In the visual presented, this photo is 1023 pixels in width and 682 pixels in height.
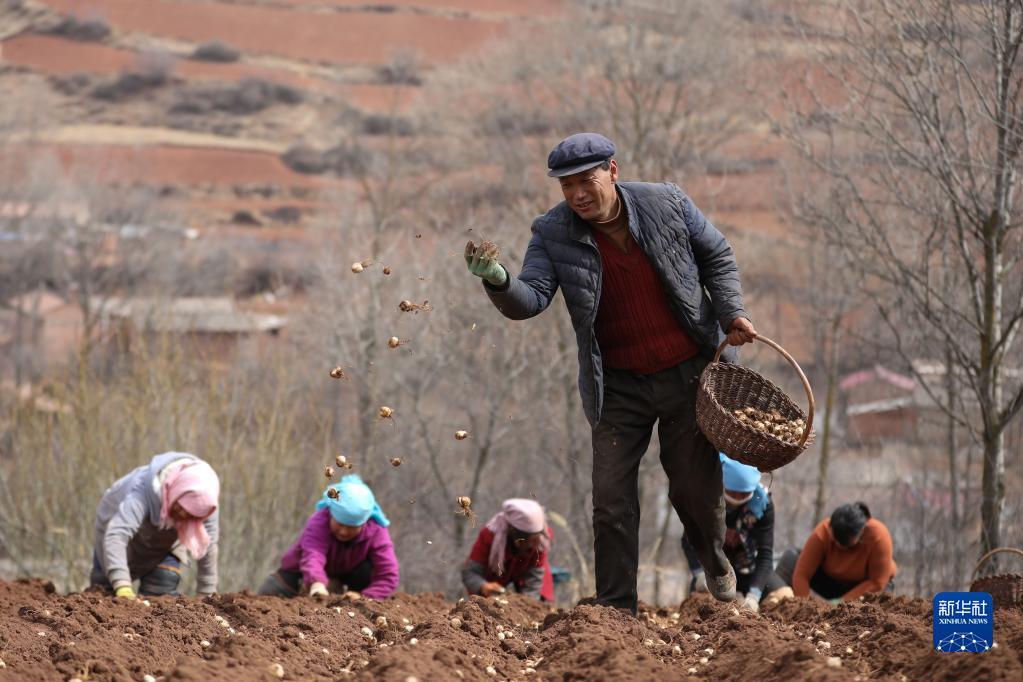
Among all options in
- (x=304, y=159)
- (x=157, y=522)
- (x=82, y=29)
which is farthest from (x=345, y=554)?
(x=82, y=29)

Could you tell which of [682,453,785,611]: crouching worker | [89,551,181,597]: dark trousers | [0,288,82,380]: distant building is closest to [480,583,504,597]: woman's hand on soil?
[682,453,785,611]: crouching worker

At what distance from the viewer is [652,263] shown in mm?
Answer: 5781

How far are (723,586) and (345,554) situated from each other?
3.05 meters

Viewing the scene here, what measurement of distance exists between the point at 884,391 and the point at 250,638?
2895 cm

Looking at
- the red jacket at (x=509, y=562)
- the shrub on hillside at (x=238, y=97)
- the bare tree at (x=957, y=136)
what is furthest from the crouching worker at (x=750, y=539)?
the shrub on hillside at (x=238, y=97)

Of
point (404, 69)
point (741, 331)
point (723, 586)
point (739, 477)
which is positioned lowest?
point (723, 586)

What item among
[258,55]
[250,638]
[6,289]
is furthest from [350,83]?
[250,638]

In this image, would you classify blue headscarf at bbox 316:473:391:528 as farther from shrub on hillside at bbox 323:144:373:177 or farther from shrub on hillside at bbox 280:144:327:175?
shrub on hillside at bbox 280:144:327:175

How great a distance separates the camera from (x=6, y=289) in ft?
133

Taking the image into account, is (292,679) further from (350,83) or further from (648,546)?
(350,83)

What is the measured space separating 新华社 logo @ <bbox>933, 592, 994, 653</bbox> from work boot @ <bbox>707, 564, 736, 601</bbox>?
2.06m

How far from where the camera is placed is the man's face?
559 cm

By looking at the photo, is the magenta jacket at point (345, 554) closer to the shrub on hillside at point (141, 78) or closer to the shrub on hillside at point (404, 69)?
the shrub on hillside at point (404, 69)

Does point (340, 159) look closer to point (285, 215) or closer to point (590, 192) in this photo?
point (285, 215)
